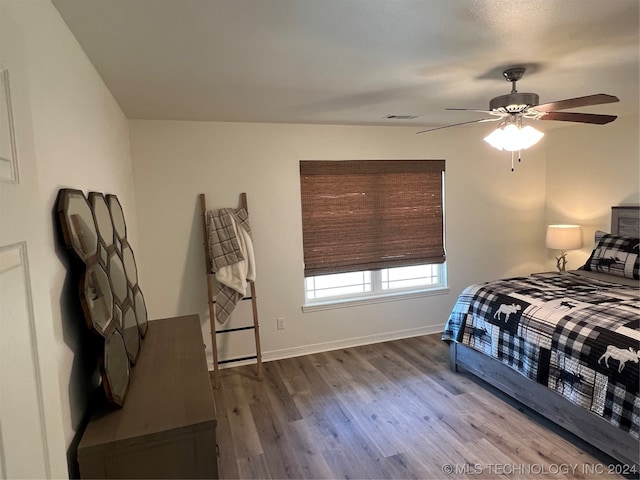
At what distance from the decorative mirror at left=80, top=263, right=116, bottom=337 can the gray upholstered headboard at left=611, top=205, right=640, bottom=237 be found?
177 inches

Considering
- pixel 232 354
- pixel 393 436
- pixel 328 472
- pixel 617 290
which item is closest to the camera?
pixel 328 472

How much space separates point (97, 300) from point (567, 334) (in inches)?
101

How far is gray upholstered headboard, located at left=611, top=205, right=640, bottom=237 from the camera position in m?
3.83

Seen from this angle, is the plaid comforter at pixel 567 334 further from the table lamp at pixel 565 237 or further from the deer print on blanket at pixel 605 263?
the table lamp at pixel 565 237

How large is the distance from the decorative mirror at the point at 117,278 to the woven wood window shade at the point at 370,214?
2.22 m

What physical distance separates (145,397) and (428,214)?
3539mm

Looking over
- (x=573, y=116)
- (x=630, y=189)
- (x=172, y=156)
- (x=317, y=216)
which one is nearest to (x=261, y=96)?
(x=172, y=156)

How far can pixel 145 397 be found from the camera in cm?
142

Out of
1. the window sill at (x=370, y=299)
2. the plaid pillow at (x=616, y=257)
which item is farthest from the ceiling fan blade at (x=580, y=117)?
the window sill at (x=370, y=299)

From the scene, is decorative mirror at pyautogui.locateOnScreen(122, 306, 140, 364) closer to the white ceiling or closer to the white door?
the white door

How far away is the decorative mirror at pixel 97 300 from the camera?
1272 millimetres

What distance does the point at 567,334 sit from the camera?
246 cm

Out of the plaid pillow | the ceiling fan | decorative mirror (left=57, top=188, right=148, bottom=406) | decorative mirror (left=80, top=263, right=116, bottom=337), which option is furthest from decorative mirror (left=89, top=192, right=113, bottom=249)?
the plaid pillow

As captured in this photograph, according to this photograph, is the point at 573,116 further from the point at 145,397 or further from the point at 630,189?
the point at 145,397
